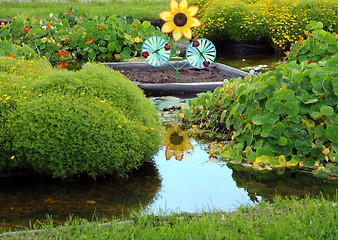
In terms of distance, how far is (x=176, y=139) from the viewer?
5.73 meters

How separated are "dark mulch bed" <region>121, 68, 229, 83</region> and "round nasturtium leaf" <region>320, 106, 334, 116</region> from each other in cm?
389

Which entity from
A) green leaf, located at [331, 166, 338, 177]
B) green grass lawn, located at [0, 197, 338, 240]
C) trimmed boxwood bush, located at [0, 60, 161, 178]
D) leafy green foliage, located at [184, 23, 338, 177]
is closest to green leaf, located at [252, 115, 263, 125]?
leafy green foliage, located at [184, 23, 338, 177]

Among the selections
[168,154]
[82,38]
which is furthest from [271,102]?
[82,38]

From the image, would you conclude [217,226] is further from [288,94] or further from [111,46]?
[111,46]

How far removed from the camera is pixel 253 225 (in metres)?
3.29

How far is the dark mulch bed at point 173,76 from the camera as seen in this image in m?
8.40

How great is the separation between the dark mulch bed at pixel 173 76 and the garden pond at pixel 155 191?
357 centimetres

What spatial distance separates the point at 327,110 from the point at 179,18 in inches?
139

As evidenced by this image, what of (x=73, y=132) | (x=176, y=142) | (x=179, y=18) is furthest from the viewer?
(x=179, y=18)

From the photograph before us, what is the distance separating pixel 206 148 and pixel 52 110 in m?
1.89

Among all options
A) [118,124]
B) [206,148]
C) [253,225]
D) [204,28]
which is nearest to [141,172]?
[118,124]

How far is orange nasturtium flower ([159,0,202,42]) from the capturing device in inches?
290

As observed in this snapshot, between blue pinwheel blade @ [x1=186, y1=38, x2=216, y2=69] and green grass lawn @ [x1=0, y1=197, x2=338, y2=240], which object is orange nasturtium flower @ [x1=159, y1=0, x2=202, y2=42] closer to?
blue pinwheel blade @ [x1=186, y1=38, x2=216, y2=69]

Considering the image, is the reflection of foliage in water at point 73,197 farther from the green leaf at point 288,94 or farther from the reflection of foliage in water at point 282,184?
the green leaf at point 288,94
